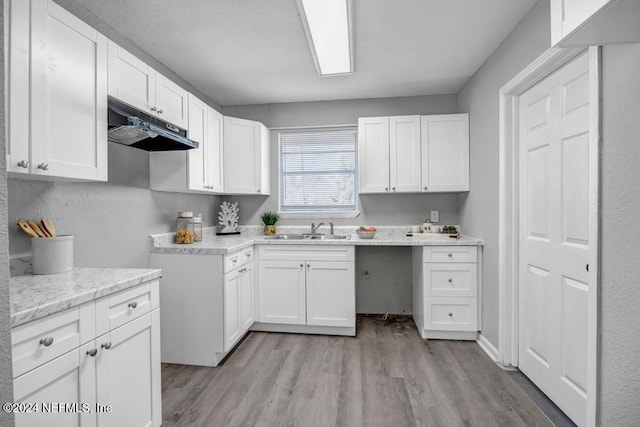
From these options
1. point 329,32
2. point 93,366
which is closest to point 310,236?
point 329,32

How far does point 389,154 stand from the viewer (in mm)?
3258

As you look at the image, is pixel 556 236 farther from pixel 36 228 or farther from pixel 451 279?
pixel 36 228

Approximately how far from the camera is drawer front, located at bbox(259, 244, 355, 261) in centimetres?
296

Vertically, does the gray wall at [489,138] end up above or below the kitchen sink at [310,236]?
above

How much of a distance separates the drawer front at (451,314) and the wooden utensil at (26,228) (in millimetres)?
2893

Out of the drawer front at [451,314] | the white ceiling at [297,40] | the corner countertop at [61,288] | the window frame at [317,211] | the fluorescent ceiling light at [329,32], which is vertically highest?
the white ceiling at [297,40]

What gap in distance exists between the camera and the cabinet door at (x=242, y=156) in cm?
326

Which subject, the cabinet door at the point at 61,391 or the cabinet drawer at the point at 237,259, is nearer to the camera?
the cabinet door at the point at 61,391

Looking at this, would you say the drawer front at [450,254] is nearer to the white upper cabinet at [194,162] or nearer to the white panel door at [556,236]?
the white panel door at [556,236]

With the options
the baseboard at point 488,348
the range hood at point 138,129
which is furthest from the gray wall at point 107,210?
the baseboard at point 488,348

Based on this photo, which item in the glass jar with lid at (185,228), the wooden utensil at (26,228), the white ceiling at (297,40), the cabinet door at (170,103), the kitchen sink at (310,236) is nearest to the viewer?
the wooden utensil at (26,228)

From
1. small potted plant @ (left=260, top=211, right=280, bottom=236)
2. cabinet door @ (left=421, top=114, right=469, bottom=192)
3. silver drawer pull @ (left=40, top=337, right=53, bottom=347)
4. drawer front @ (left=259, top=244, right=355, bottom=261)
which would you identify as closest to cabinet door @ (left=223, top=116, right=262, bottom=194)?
small potted plant @ (left=260, top=211, right=280, bottom=236)

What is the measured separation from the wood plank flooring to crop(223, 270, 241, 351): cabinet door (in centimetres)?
18

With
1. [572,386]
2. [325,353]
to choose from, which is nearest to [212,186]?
[325,353]
